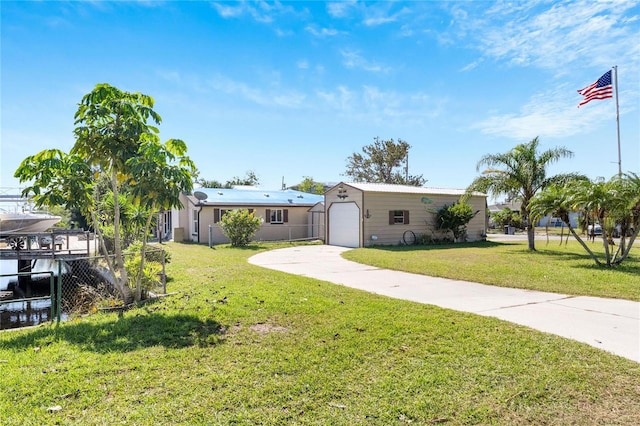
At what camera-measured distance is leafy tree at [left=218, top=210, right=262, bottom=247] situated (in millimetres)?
19062

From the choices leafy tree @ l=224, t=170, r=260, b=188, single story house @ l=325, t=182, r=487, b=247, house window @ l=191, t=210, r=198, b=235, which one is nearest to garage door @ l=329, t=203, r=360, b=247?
single story house @ l=325, t=182, r=487, b=247

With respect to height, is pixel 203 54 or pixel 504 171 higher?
pixel 203 54

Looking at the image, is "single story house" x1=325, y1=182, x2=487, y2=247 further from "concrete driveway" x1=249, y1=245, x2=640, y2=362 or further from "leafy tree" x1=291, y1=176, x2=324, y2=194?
"leafy tree" x1=291, y1=176, x2=324, y2=194

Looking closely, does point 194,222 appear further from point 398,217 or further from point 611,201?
point 611,201

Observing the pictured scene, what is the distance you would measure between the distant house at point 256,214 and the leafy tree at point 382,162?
17829 millimetres

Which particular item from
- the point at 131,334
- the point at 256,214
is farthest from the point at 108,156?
the point at 256,214

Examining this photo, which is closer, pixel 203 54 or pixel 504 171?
pixel 203 54

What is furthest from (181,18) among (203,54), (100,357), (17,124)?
(100,357)

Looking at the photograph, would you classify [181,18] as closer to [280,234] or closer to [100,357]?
[100,357]

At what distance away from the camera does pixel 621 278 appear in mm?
9008

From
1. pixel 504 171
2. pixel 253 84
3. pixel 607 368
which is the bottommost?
pixel 607 368

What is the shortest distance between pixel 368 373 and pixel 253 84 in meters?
11.6

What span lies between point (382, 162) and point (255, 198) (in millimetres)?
21774

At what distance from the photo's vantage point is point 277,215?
24.7m
